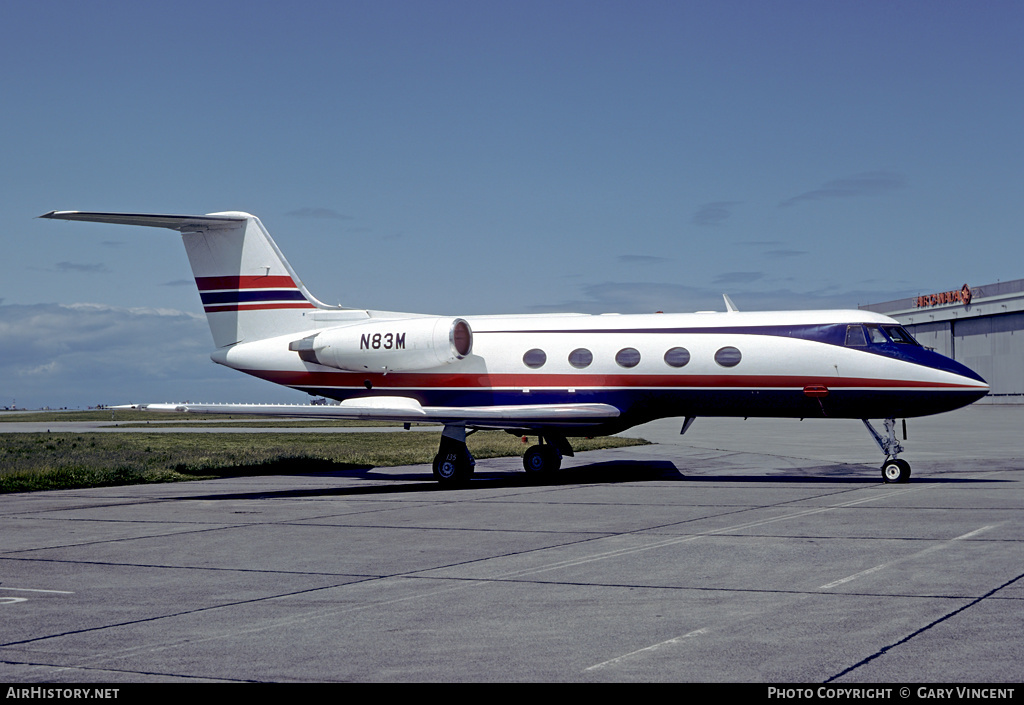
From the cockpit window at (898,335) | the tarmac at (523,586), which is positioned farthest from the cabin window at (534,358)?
the cockpit window at (898,335)

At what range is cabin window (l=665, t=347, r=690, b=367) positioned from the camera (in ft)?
67.2

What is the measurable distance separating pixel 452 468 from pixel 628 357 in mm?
4248

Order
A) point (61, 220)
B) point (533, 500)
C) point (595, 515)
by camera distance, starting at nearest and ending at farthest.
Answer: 1. point (595, 515)
2. point (533, 500)
3. point (61, 220)

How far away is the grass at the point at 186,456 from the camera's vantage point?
21656 mm

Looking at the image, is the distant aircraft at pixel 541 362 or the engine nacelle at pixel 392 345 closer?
the distant aircraft at pixel 541 362

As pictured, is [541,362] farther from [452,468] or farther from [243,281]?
[243,281]

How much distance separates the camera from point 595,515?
14547mm

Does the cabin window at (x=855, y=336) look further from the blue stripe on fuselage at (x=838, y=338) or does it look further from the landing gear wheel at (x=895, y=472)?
the landing gear wheel at (x=895, y=472)

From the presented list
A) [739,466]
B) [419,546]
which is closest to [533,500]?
[419,546]

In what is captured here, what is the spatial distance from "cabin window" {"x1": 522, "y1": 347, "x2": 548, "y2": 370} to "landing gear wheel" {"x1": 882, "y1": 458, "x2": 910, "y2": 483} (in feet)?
23.3

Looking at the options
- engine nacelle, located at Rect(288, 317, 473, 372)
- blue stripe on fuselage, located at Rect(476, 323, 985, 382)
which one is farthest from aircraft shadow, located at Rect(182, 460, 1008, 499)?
engine nacelle, located at Rect(288, 317, 473, 372)

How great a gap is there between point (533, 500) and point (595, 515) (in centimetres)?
267

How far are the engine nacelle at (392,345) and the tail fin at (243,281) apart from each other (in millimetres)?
1176
